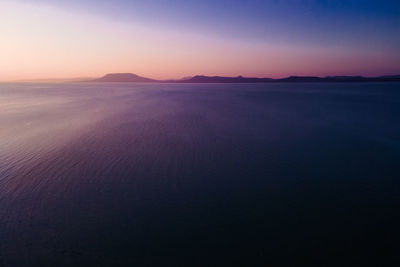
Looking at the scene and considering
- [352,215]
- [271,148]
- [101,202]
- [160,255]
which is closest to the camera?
[160,255]

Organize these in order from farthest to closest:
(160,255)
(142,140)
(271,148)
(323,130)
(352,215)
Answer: (323,130), (142,140), (271,148), (352,215), (160,255)

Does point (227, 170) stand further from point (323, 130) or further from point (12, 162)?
point (323, 130)

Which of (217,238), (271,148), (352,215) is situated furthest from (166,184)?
(271,148)

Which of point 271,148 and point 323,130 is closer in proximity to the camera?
point 271,148

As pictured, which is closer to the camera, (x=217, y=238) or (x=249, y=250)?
(x=249, y=250)

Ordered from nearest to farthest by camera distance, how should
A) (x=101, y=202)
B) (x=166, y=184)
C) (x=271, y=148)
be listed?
(x=101, y=202) → (x=166, y=184) → (x=271, y=148)

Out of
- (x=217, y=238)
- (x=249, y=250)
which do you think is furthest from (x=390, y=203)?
(x=217, y=238)

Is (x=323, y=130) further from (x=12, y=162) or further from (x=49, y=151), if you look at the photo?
(x=12, y=162)

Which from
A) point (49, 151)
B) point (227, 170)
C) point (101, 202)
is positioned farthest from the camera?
point (49, 151)
